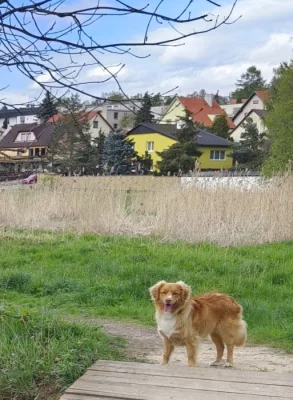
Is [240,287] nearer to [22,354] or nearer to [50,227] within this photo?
[22,354]

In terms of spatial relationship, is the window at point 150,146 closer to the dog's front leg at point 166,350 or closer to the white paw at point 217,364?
the white paw at point 217,364

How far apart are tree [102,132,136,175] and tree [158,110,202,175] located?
10.4 feet

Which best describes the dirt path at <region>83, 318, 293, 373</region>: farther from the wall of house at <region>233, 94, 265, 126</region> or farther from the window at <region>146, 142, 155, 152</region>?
the wall of house at <region>233, 94, 265, 126</region>

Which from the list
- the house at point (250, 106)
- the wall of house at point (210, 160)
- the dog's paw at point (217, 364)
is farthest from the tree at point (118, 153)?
the dog's paw at point (217, 364)

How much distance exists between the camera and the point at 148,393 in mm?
3219

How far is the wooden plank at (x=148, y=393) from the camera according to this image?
316cm

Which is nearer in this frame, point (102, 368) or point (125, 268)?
point (102, 368)

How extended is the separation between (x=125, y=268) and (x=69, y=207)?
612 centimetres

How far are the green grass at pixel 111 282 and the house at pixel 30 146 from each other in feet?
4.26

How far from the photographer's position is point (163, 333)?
16.8ft

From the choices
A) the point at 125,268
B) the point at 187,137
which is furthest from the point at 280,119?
the point at 125,268

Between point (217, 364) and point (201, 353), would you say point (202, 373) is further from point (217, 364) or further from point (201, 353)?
point (201, 353)

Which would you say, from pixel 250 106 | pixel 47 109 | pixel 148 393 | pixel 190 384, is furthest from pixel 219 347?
pixel 250 106

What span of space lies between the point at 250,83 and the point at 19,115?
9801 cm
